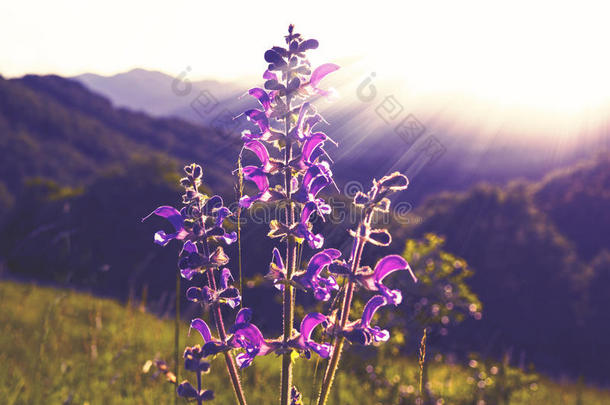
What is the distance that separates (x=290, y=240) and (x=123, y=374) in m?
3.99

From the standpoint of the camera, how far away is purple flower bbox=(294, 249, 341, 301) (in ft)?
6.37

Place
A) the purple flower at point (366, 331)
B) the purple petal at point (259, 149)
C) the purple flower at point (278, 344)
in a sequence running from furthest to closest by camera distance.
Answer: the purple petal at point (259, 149)
the purple flower at point (278, 344)
the purple flower at point (366, 331)

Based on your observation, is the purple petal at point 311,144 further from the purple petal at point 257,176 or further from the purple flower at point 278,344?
the purple flower at point 278,344

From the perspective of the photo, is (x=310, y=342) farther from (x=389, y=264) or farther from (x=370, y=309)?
(x=389, y=264)

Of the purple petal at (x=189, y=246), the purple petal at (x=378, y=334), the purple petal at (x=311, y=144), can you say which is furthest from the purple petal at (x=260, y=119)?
the purple petal at (x=378, y=334)

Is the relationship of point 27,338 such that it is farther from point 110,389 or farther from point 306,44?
point 306,44

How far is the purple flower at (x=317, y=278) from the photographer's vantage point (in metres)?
1.94

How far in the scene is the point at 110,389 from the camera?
15.4ft

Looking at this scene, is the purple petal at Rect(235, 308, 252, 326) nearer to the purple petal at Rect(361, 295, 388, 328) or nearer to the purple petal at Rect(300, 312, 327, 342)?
the purple petal at Rect(300, 312, 327, 342)

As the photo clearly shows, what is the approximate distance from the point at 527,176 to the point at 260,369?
3052 cm

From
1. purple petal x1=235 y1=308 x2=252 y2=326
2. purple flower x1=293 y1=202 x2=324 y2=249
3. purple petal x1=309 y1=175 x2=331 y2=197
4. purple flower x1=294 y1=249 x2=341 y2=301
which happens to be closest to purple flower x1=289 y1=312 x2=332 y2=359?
purple flower x1=294 y1=249 x2=341 y2=301

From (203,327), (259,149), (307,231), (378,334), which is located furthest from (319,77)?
(203,327)

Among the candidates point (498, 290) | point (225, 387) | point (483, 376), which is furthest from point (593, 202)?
point (225, 387)

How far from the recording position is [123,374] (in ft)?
16.4
